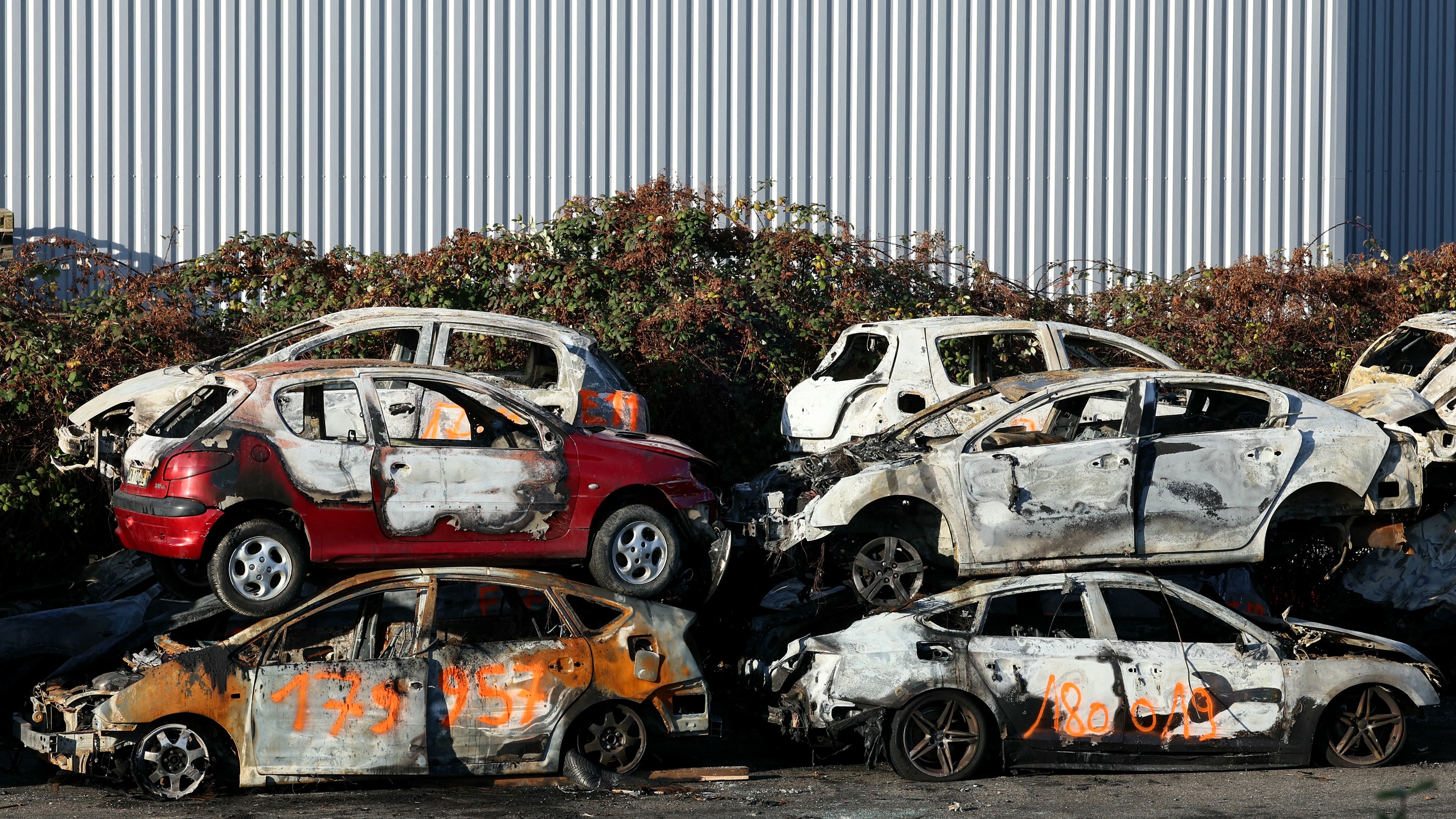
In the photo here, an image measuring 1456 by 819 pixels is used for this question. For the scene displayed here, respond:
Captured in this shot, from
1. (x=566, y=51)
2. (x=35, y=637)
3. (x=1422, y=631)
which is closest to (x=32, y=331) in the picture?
(x=35, y=637)

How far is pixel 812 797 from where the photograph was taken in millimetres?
8352

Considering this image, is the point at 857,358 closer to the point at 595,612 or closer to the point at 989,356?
the point at 989,356

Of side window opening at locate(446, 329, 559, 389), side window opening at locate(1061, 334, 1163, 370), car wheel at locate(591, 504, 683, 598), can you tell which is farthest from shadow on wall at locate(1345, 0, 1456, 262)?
car wheel at locate(591, 504, 683, 598)

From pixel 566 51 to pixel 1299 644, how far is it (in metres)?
12.5

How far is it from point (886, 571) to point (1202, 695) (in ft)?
6.88

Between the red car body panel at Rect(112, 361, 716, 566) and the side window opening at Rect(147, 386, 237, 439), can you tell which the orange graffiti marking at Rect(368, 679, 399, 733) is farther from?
the side window opening at Rect(147, 386, 237, 439)

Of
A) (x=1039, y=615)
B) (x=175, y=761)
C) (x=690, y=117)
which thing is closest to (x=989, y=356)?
(x=1039, y=615)

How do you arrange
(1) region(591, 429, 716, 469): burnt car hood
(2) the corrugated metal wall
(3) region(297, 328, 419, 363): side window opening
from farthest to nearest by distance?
(2) the corrugated metal wall → (3) region(297, 328, 419, 363): side window opening → (1) region(591, 429, 716, 469): burnt car hood

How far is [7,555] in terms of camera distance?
12078mm

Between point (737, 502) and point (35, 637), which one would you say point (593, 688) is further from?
point (35, 637)

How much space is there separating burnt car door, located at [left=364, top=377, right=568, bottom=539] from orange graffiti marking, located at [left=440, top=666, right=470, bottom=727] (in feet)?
4.10

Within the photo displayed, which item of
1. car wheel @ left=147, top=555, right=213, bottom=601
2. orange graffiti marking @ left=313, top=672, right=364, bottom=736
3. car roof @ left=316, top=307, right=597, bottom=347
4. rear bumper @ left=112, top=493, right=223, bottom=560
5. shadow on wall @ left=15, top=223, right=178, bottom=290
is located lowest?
orange graffiti marking @ left=313, top=672, right=364, bottom=736

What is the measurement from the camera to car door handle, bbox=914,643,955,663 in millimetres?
8586

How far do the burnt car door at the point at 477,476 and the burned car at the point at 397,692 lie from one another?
0.72 metres
